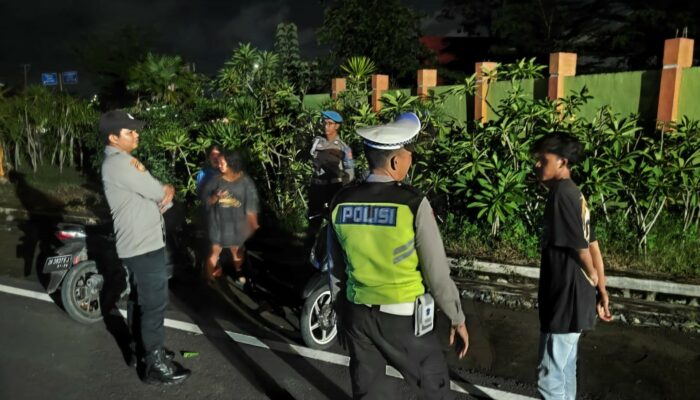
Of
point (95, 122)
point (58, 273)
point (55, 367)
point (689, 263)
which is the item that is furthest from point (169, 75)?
point (689, 263)

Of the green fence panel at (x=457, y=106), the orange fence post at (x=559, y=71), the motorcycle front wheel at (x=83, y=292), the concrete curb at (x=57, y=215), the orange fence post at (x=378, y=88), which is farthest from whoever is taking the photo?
the orange fence post at (x=378, y=88)

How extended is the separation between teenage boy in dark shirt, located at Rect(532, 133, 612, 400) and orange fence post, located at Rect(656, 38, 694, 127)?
4378mm

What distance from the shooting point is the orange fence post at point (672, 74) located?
263 inches

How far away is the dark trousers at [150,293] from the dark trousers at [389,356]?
1.90 meters

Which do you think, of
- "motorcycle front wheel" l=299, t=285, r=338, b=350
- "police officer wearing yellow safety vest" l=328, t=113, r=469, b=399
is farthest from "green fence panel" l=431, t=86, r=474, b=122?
"police officer wearing yellow safety vest" l=328, t=113, r=469, b=399

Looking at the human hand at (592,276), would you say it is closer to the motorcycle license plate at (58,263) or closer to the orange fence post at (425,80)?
the motorcycle license plate at (58,263)

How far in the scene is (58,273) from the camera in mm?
5273

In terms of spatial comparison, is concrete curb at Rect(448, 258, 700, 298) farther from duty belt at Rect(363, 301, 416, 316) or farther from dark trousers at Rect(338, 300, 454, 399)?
duty belt at Rect(363, 301, 416, 316)

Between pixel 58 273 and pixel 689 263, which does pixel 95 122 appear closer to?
pixel 58 273

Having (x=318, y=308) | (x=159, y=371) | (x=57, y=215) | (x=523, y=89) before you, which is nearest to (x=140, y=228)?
(x=159, y=371)

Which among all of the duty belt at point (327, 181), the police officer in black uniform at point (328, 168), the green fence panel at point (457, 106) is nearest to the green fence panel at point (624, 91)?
the green fence panel at point (457, 106)

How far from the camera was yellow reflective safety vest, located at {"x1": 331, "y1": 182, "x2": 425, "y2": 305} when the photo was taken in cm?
246

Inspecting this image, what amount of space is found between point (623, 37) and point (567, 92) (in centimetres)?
1279

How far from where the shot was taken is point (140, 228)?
12.8ft
